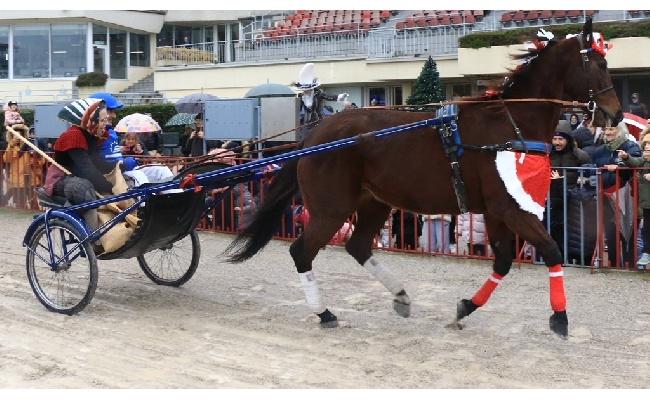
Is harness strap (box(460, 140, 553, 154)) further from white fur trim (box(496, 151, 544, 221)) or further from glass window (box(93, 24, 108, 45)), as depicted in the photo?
glass window (box(93, 24, 108, 45))

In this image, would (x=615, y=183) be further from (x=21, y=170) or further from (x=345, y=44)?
(x=345, y=44)

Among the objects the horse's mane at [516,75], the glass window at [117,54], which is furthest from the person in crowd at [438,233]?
the glass window at [117,54]

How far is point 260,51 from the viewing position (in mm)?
26969

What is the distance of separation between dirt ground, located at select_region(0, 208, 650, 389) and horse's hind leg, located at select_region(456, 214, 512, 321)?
0.57 ft

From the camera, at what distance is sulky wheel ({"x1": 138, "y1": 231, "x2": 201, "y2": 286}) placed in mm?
7867

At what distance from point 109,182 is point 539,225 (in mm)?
3658

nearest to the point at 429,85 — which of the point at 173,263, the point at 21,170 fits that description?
the point at 21,170

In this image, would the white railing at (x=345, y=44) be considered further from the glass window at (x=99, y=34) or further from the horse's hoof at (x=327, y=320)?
the horse's hoof at (x=327, y=320)

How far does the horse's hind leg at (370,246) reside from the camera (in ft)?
22.0

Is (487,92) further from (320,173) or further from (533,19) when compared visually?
(533,19)

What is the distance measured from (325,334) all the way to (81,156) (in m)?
2.60

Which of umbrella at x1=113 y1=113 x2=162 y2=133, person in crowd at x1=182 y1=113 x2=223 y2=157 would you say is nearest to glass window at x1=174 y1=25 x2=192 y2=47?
person in crowd at x1=182 y1=113 x2=223 y2=157

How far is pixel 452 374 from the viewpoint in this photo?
514 centimetres

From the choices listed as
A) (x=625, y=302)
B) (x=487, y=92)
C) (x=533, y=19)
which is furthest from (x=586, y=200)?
(x=533, y=19)
